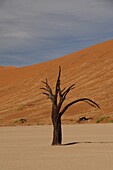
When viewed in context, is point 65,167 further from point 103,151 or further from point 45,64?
point 45,64

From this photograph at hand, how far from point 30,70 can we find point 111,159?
238 ft

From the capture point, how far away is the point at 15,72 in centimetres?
8844

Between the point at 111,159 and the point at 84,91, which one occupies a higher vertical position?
the point at 84,91

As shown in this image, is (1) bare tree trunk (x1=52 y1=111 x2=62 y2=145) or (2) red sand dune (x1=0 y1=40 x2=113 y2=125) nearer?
(1) bare tree trunk (x1=52 y1=111 x2=62 y2=145)

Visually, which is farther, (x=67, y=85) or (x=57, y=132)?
(x=67, y=85)

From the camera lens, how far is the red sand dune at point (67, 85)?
Answer: 4206 centimetres

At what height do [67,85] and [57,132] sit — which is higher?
[67,85]

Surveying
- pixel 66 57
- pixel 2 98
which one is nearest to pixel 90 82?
pixel 2 98

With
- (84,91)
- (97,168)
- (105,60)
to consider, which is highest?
(105,60)

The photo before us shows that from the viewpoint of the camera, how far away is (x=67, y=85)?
193ft

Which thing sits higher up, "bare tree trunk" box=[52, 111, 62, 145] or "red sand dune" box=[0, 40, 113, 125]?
"red sand dune" box=[0, 40, 113, 125]

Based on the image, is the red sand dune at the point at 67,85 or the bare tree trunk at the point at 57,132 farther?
the red sand dune at the point at 67,85

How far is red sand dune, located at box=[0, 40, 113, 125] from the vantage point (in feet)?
138

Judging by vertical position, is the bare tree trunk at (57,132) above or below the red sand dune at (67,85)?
below
